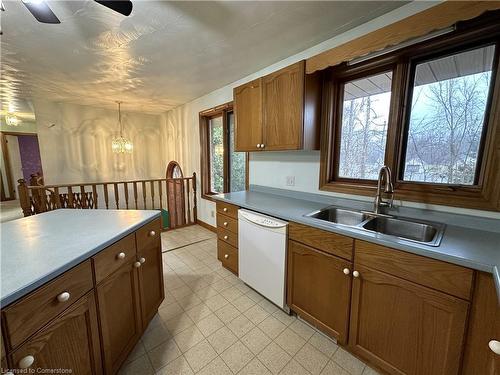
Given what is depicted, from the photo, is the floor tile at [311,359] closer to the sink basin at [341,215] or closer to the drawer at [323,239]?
the drawer at [323,239]

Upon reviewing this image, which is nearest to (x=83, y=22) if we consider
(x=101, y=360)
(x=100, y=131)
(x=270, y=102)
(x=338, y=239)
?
(x=270, y=102)

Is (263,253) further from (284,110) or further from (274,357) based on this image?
(284,110)

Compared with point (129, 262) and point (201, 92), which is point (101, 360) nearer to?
point (129, 262)

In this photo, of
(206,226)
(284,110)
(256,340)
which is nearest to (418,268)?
(256,340)

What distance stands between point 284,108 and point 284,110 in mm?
18

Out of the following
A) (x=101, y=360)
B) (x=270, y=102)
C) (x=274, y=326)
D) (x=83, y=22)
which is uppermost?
(x=83, y=22)

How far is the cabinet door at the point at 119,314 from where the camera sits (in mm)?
1044

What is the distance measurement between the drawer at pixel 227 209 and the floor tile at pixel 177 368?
3.80ft

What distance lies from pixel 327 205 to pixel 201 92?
2719 mm

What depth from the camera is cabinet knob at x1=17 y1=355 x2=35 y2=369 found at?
25.7 inches

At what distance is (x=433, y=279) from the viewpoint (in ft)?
3.15

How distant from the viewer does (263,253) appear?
1.78 meters

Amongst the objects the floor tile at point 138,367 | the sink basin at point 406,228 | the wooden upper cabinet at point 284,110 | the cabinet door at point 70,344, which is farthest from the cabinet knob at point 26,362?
the wooden upper cabinet at point 284,110

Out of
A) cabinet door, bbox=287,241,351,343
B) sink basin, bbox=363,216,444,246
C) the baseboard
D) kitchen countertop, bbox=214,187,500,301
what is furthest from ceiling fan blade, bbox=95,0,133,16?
the baseboard
